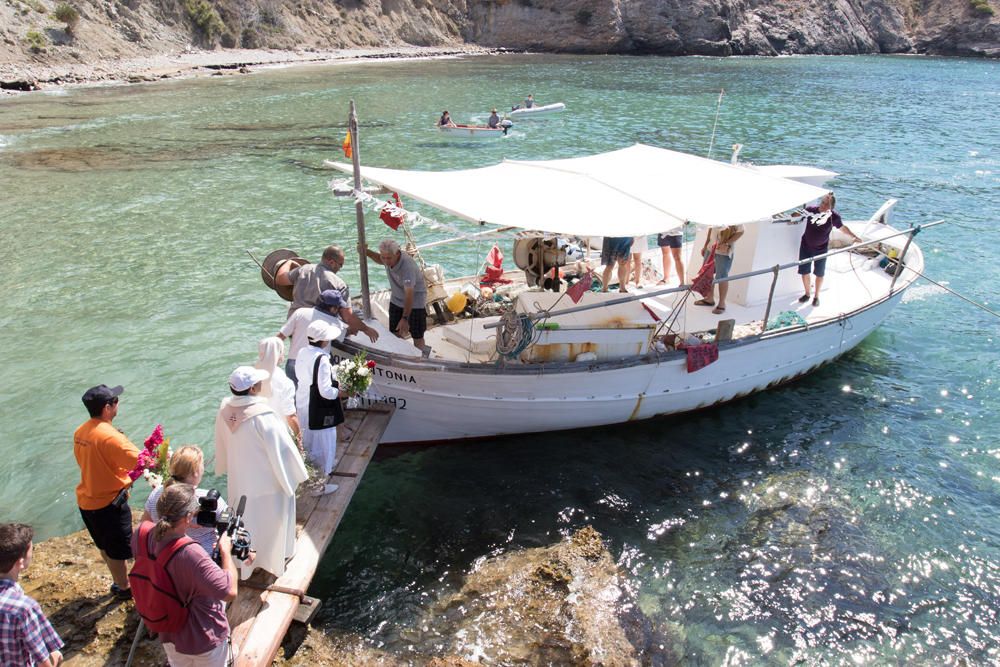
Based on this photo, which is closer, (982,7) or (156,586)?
(156,586)

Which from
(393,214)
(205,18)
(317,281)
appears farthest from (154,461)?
(205,18)

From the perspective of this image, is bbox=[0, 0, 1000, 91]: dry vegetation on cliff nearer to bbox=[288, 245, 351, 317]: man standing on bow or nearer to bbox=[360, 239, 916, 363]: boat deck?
bbox=[360, 239, 916, 363]: boat deck

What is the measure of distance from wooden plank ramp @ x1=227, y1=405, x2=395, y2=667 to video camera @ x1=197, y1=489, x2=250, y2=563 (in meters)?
0.94

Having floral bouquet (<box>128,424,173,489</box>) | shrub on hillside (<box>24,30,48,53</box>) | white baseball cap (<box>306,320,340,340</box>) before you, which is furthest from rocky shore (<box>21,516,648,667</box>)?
shrub on hillside (<box>24,30,48,53</box>)

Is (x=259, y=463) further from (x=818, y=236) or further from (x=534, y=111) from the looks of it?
(x=534, y=111)

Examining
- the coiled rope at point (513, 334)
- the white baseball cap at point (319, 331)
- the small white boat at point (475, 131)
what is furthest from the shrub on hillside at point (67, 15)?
the white baseball cap at point (319, 331)

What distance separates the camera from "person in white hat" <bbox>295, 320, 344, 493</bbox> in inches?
271

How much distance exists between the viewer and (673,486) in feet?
30.3

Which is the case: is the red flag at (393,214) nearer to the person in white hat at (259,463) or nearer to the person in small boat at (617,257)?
the person in white hat at (259,463)

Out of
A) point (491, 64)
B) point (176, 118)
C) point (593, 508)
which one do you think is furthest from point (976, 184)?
point (491, 64)

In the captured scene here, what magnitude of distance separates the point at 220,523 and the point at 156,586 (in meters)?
0.59

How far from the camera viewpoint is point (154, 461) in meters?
6.02

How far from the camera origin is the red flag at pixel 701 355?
381 inches

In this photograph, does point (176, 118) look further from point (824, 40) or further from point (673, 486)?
point (824, 40)
